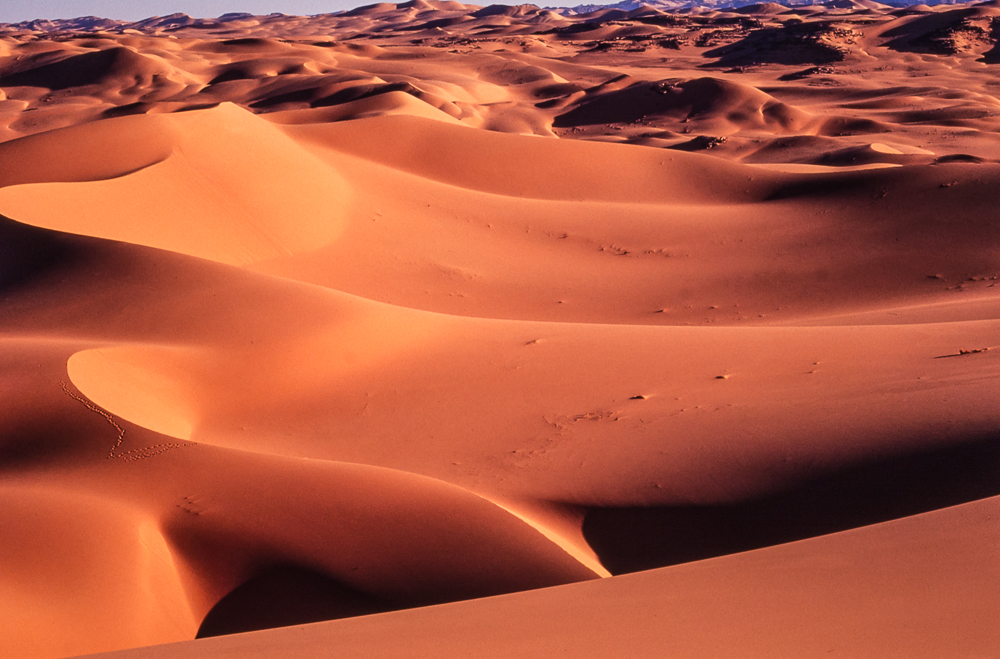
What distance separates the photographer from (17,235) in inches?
325

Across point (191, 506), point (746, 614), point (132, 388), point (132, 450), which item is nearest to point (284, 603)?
point (191, 506)

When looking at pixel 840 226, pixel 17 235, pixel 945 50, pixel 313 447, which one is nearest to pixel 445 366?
pixel 313 447

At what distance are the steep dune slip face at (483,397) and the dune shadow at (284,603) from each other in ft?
0.04

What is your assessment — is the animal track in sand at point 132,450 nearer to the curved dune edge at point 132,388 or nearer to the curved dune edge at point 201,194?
the curved dune edge at point 132,388

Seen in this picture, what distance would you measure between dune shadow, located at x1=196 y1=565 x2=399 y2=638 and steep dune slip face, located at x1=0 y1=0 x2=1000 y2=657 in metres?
0.01

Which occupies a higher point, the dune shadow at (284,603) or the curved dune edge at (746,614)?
the curved dune edge at (746,614)

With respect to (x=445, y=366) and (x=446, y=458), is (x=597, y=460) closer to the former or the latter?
(x=446, y=458)

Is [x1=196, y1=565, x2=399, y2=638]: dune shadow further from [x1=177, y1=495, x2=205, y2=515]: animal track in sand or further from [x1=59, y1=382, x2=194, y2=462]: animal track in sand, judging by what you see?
[x1=59, y1=382, x2=194, y2=462]: animal track in sand

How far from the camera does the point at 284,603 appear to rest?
370cm

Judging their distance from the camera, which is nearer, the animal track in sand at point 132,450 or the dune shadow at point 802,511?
the dune shadow at point 802,511

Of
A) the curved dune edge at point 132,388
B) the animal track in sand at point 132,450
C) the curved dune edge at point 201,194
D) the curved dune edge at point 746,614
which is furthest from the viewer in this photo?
the curved dune edge at point 201,194

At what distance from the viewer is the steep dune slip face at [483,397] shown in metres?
2.81

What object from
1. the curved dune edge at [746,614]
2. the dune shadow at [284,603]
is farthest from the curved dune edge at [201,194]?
the curved dune edge at [746,614]

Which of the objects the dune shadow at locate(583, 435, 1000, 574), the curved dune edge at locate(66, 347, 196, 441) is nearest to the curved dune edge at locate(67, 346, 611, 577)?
the curved dune edge at locate(66, 347, 196, 441)
